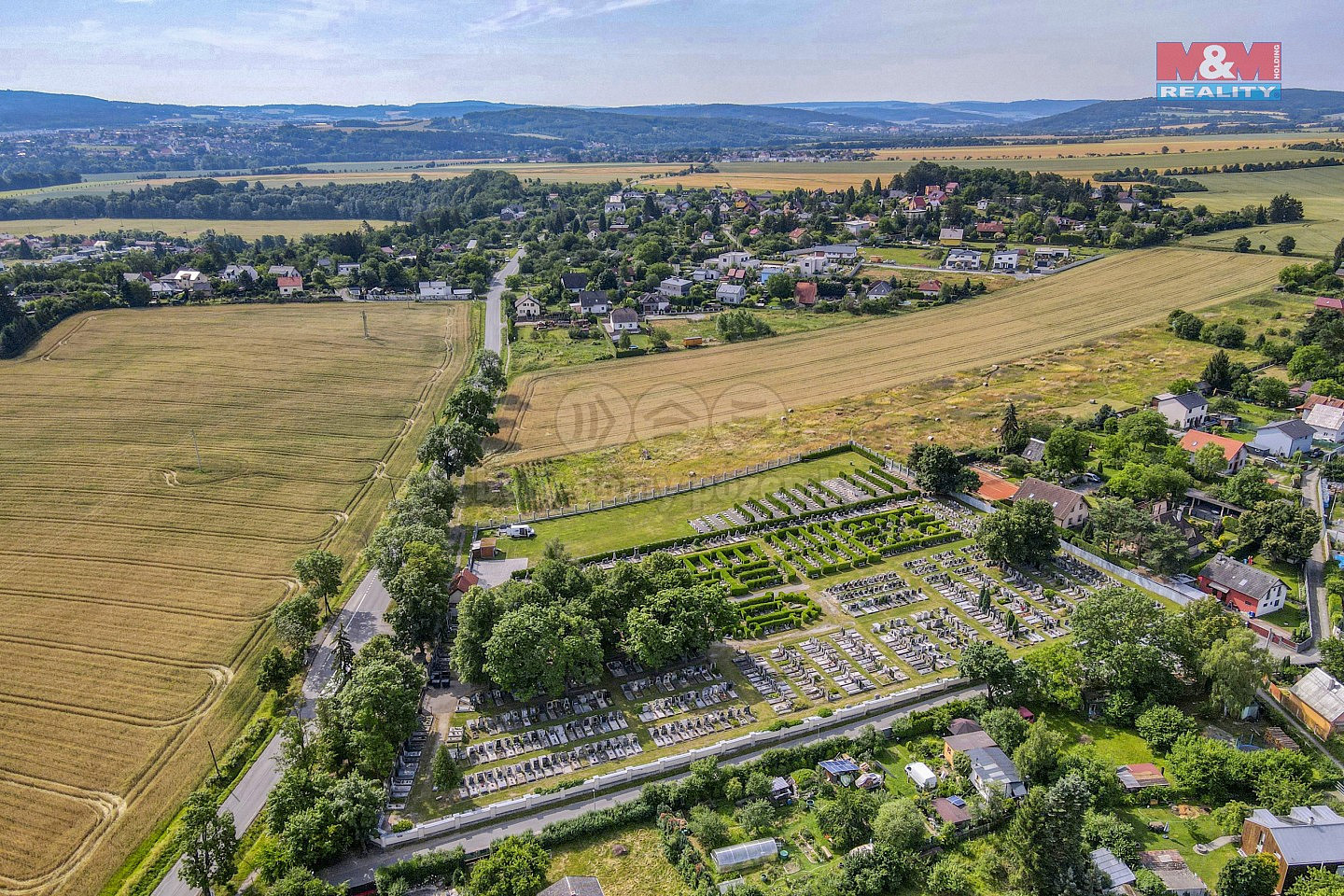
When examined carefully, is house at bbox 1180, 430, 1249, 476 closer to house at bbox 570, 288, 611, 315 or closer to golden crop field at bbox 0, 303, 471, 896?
golden crop field at bbox 0, 303, 471, 896

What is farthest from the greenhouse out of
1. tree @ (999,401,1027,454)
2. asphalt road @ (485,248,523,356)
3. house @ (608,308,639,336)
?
house @ (608,308,639,336)

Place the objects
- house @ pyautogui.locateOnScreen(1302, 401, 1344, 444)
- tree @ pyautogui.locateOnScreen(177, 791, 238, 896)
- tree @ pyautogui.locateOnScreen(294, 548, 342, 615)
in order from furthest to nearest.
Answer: house @ pyautogui.locateOnScreen(1302, 401, 1344, 444), tree @ pyautogui.locateOnScreen(294, 548, 342, 615), tree @ pyautogui.locateOnScreen(177, 791, 238, 896)

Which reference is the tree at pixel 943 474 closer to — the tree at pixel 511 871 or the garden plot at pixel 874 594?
the garden plot at pixel 874 594

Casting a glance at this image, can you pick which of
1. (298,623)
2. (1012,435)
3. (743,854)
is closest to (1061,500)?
(1012,435)

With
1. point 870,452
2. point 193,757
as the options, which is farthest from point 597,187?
point 193,757

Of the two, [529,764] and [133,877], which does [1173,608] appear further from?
[133,877]
